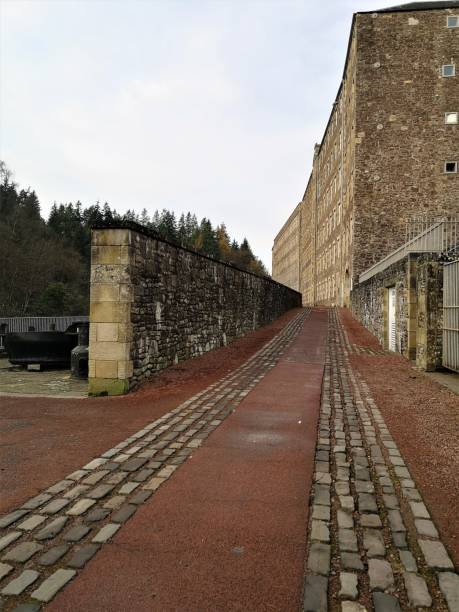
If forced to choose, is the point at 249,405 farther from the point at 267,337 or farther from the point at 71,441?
the point at 267,337

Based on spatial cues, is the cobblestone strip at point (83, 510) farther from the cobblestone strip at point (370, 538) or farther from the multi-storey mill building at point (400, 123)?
the multi-storey mill building at point (400, 123)

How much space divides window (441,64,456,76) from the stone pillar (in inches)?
1047

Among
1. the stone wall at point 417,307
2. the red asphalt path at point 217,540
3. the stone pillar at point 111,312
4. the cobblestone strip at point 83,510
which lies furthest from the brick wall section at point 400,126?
the red asphalt path at point 217,540

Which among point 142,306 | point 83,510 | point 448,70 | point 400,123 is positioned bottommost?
point 83,510

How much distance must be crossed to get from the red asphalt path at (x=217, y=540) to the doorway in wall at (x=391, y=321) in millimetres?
9334

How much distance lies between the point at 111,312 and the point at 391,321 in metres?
9.54

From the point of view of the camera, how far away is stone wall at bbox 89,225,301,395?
7855 millimetres

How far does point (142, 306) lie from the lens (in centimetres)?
844

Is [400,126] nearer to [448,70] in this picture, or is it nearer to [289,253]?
[448,70]

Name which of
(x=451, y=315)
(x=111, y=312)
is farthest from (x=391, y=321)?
(x=111, y=312)

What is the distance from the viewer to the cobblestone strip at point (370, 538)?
232 centimetres

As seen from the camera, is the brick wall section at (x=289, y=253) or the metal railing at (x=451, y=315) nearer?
the metal railing at (x=451, y=315)

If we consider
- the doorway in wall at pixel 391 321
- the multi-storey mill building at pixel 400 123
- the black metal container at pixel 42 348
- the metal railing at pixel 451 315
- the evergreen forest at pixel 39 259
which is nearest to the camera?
the metal railing at pixel 451 315

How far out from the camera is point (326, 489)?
3684 millimetres
